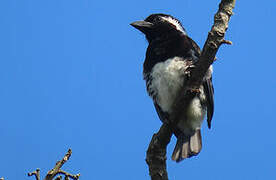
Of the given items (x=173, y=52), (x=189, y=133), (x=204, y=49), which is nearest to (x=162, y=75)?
(x=173, y=52)

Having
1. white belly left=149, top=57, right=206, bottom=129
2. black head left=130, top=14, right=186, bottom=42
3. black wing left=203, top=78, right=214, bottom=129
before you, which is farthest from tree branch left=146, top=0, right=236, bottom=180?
black head left=130, top=14, right=186, bottom=42

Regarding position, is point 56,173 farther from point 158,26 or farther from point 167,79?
point 158,26

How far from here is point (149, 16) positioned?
493 cm

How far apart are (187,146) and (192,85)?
1.04 m

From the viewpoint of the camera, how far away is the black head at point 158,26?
182 inches

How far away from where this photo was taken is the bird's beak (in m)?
4.76

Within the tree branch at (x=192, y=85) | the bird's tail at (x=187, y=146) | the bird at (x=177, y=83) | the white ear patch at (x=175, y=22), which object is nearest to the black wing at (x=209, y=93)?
the bird at (x=177, y=83)

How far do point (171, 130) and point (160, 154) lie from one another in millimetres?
216

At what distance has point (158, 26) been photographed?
4.71m

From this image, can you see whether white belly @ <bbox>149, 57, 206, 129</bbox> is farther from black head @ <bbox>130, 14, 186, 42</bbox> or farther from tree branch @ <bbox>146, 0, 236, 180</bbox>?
black head @ <bbox>130, 14, 186, 42</bbox>

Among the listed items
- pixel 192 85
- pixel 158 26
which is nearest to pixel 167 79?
pixel 192 85

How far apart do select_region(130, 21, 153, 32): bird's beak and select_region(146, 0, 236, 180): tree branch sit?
1.45 meters

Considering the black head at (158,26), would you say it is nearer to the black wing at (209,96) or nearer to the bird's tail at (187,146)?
the black wing at (209,96)

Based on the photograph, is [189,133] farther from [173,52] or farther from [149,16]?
[149,16]
